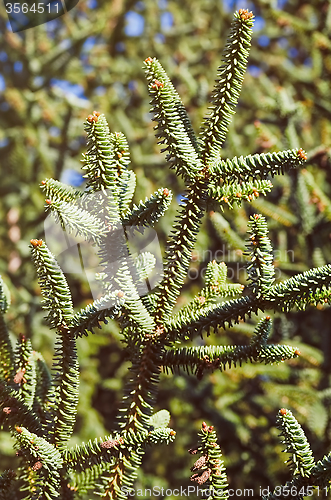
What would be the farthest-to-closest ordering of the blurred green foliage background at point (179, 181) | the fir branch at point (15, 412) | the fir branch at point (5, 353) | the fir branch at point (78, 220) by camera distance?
the blurred green foliage background at point (179, 181) < the fir branch at point (5, 353) < the fir branch at point (15, 412) < the fir branch at point (78, 220)

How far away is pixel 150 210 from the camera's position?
1291 mm

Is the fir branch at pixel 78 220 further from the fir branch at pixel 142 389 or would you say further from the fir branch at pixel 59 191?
the fir branch at pixel 142 389

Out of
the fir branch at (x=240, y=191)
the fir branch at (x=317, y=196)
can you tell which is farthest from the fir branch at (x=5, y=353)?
the fir branch at (x=317, y=196)

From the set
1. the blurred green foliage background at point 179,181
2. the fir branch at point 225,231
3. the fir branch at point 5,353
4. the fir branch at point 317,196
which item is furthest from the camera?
the blurred green foliage background at point 179,181

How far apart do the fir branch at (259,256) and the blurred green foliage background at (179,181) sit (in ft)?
1.64

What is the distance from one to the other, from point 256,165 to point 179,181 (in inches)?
97.6

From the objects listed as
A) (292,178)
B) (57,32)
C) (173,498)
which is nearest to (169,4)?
(57,32)

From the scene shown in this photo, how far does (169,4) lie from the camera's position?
565 cm

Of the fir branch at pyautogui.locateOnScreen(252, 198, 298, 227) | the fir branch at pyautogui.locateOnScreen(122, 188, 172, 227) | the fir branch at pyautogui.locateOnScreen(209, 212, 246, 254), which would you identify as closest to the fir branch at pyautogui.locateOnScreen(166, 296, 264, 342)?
the fir branch at pyautogui.locateOnScreen(122, 188, 172, 227)

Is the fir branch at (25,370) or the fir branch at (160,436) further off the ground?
the fir branch at (25,370)

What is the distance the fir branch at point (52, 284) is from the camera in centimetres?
124

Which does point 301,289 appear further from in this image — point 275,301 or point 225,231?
point 225,231

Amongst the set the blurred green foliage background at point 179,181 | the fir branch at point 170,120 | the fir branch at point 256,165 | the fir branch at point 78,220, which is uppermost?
the fir branch at point 170,120

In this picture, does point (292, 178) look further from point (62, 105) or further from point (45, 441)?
point (62, 105)
